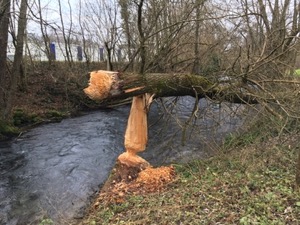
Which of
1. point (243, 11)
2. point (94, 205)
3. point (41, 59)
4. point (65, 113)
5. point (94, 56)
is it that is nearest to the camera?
point (94, 205)

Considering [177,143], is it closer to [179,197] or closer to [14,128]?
[179,197]

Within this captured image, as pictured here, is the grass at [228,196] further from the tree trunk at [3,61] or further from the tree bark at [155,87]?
the tree trunk at [3,61]

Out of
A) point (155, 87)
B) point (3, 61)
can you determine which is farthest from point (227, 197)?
point (3, 61)

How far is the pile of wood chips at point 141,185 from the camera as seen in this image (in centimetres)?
649

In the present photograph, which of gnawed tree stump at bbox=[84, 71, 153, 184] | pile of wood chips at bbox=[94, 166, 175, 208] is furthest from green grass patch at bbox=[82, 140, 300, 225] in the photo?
gnawed tree stump at bbox=[84, 71, 153, 184]

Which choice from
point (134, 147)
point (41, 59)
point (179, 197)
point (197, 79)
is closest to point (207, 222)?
point (179, 197)

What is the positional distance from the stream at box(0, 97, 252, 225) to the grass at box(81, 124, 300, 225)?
1300 millimetres

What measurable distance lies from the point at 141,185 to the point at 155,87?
208 centimetres

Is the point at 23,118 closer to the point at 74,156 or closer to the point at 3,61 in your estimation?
the point at 3,61

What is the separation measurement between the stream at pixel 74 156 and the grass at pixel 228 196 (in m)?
1.30

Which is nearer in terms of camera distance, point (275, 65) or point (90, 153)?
point (275, 65)

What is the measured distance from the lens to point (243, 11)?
505 inches

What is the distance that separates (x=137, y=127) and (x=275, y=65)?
14.1 ft

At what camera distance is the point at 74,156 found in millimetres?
10148
